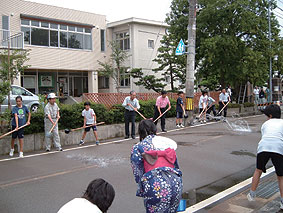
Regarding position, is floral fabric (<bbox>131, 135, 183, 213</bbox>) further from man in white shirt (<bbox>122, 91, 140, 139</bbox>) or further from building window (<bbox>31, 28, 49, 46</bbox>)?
building window (<bbox>31, 28, 49, 46</bbox>)

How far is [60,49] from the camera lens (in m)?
25.3

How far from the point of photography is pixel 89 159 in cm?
841

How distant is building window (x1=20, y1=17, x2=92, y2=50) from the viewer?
23.6m

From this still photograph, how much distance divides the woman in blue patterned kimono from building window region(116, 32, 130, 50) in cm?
2586

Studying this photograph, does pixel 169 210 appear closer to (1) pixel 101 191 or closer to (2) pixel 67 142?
(1) pixel 101 191

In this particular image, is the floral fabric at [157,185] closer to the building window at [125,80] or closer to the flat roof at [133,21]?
the building window at [125,80]

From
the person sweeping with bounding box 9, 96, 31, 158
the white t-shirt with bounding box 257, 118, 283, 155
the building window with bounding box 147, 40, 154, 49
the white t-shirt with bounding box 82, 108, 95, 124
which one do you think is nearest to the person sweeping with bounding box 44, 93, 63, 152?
the person sweeping with bounding box 9, 96, 31, 158

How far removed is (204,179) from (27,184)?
3.67m

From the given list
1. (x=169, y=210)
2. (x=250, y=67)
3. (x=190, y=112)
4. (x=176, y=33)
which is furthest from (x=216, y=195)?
(x=176, y=33)

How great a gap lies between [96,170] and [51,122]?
128 inches

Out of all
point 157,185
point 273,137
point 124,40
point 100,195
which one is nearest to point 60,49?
point 124,40

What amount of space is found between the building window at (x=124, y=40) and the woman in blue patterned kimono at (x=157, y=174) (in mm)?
25860

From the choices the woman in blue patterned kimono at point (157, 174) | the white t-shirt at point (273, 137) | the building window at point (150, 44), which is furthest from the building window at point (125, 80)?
the woman in blue patterned kimono at point (157, 174)

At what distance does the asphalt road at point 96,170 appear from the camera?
17.5 ft
